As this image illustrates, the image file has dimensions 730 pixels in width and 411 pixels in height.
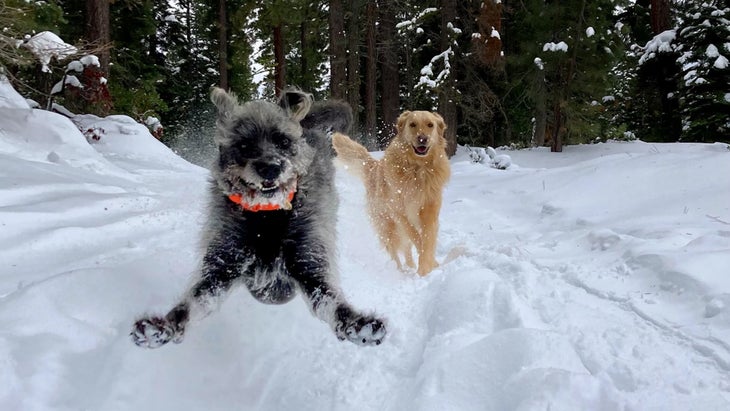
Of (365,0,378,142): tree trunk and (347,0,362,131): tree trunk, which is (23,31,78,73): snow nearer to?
(347,0,362,131): tree trunk

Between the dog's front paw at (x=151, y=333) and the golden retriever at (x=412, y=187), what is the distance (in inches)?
133

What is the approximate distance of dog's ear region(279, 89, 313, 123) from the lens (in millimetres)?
3570

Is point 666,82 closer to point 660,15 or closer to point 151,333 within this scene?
point 660,15

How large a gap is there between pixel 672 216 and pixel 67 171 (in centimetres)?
786

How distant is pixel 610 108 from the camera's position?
1980cm

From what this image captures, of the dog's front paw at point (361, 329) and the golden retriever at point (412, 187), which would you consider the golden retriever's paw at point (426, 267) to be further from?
the dog's front paw at point (361, 329)

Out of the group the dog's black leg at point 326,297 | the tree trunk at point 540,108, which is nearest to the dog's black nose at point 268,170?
the dog's black leg at point 326,297

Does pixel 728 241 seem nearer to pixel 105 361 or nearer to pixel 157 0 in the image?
pixel 105 361

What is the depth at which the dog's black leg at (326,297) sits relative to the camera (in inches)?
102

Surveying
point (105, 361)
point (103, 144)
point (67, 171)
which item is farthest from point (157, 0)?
point (105, 361)

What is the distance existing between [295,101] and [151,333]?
1.91m

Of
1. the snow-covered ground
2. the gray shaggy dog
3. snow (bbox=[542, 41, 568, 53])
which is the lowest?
the snow-covered ground

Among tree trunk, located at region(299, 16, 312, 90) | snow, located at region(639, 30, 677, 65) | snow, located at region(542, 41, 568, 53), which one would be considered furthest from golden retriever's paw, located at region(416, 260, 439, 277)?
tree trunk, located at region(299, 16, 312, 90)

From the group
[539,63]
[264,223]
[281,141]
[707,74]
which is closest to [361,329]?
[264,223]
